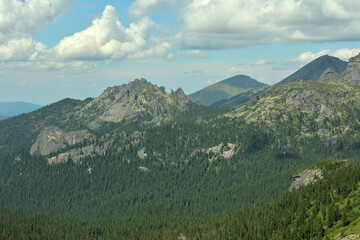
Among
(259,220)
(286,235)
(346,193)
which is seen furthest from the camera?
(259,220)

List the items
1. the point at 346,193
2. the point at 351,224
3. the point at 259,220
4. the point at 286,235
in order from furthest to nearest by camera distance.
→ the point at 259,220, the point at 346,193, the point at 286,235, the point at 351,224

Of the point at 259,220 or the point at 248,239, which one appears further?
the point at 259,220

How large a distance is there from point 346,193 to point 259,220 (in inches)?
1828

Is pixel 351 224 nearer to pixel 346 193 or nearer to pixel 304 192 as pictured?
pixel 346 193

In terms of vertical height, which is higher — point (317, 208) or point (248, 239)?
point (317, 208)

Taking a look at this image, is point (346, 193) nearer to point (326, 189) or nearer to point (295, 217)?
point (326, 189)

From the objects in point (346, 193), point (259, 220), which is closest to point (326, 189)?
point (346, 193)

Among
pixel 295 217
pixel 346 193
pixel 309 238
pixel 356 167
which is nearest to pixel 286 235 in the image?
pixel 309 238

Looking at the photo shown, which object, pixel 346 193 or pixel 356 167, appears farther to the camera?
pixel 356 167

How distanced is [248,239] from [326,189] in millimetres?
45090

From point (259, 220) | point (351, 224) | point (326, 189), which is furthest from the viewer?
point (259, 220)

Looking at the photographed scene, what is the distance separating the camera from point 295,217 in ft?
584

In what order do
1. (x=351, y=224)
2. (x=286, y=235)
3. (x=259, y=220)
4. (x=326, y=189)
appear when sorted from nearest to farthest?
(x=351, y=224), (x=286, y=235), (x=326, y=189), (x=259, y=220)

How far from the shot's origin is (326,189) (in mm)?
186750
